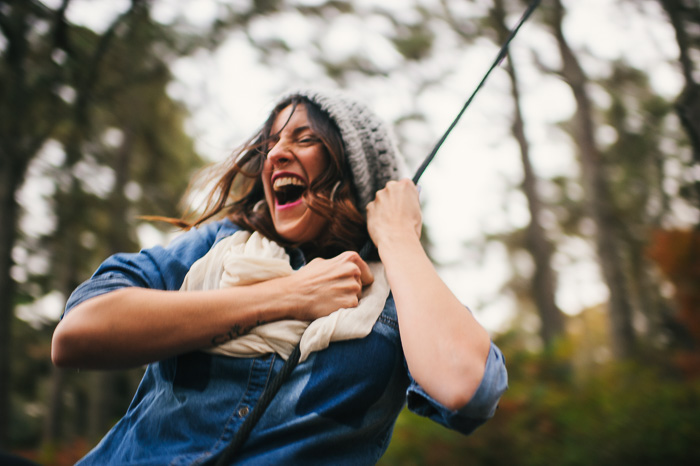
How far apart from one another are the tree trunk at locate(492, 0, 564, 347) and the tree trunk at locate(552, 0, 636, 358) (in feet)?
2.80

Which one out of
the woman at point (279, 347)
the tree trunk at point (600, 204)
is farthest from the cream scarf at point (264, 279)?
the tree trunk at point (600, 204)

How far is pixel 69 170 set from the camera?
6.90 m

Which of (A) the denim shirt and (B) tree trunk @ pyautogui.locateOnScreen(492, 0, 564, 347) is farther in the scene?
(B) tree trunk @ pyautogui.locateOnScreen(492, 0, 564, 347)

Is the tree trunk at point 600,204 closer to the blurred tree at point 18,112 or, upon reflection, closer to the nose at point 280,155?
the blurred tree at point 18,112

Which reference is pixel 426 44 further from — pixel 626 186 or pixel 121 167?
pixel 626 186

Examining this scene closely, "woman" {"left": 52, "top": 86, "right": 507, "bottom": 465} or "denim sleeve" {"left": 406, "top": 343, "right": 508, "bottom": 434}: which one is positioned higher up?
"woman" {"left": 52, "top": 86, "right": 507, "bottom": 465}

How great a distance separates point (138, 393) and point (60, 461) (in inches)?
277

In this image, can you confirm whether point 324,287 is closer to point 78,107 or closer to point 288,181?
point 288,181

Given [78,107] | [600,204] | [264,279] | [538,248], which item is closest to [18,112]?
[78,107]

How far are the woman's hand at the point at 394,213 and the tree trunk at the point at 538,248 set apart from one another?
751 centimetres

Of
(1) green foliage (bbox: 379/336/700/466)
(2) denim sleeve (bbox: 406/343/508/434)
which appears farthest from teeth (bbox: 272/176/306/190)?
(1) green foliage (bbox: 379/336/700/466)

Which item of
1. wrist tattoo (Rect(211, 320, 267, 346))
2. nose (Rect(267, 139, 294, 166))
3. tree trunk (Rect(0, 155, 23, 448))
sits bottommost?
tree trunk (Rect(0, 155, 23, 448))

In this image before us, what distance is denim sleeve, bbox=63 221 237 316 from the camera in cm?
140

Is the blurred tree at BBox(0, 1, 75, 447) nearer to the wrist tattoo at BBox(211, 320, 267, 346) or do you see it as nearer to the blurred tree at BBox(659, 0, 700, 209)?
the wrist tattoo at BBox(211, 320, 267, 346)
